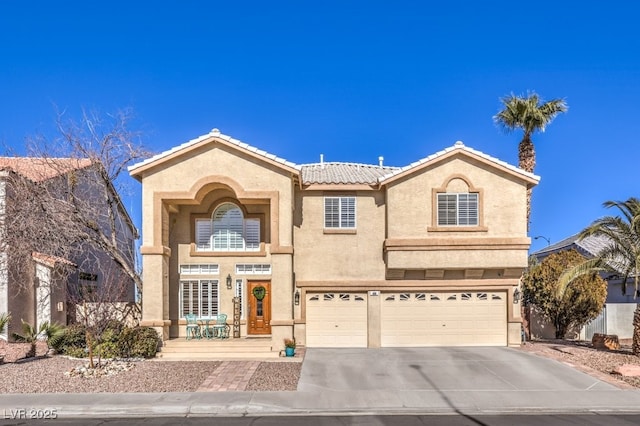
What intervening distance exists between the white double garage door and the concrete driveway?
861 mm

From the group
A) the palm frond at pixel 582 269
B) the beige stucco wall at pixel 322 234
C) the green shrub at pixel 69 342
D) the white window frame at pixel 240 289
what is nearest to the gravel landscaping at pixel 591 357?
the beige stucco wall at pixel 322 234

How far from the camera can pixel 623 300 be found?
27766mm

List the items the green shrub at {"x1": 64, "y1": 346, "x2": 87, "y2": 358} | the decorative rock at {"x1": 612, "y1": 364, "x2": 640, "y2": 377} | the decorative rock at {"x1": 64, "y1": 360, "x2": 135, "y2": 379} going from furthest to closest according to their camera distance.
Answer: the green shrub at {"x1": 64, "y1": 346, "x2": 87, "y2": 358} → the decorative rock at {"x1": 612, "y1": 364, "x2": 640, "y2": 377} → the decorative rock at {"x1": 64, "y1": 360, "x2": 135, "y2": 379}

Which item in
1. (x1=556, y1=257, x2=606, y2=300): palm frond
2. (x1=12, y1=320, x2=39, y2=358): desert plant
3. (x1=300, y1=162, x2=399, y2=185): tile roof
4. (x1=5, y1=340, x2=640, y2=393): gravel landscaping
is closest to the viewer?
(x1=5, y1=340, x2=640, y2=393): gravel landscaping

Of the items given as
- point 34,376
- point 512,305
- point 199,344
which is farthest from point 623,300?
point 34,376

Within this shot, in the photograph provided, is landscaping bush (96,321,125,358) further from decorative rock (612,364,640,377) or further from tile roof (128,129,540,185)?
decorative rock (612,364,640,377)

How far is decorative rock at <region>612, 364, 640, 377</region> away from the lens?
1499 centimetres

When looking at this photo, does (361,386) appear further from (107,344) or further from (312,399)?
(107,344)

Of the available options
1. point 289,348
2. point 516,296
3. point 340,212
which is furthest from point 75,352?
point 516,296

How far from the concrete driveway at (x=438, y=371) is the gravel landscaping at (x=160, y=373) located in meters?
0.59

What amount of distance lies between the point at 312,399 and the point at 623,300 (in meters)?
21.9

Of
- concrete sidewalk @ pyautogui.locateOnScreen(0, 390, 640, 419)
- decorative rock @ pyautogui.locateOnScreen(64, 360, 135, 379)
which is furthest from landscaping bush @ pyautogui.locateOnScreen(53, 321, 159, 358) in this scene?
concrete sidewalk @ pyautogui.locateOnScreen(0, 390, 640, 419)

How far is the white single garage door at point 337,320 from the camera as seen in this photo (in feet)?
66.4

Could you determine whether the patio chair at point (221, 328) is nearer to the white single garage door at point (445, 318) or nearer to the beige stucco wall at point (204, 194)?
the beige stucco wall at point (204, 194)
